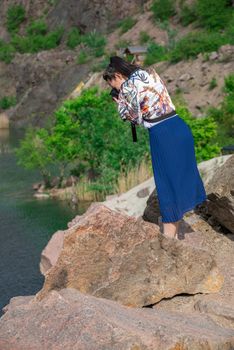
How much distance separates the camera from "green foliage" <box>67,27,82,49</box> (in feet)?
159

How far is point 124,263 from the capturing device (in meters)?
6.08

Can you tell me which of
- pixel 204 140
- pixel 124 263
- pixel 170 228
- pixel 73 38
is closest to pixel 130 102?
pixel 170 228

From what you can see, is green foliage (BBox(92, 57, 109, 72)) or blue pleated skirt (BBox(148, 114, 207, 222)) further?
green foliage (BBox(92, 57, 109, 72))

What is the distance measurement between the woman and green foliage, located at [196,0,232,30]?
32601 millimetres

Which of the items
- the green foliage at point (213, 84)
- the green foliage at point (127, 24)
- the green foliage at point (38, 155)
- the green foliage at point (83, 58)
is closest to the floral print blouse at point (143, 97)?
the green foliage at point (38, 155)

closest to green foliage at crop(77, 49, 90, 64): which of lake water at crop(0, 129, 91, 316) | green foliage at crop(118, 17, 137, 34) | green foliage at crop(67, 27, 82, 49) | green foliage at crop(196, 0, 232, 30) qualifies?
green foliage at crop(118, 17, 137, 34)

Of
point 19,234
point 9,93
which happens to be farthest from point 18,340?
point 9,93

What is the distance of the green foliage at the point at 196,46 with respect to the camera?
3228cm

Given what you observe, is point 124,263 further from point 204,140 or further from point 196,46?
point 196,46

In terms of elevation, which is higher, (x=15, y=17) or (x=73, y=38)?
(x=15, y=17)

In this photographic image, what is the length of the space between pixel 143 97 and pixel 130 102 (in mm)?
111

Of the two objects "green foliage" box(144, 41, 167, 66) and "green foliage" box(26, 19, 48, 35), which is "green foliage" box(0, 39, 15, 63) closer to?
"green foliage" box(26, 19, 48, 35)

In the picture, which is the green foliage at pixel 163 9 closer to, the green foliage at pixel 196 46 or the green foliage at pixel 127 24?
the green foliage at pixel 127 24

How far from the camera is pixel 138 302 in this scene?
613cm
